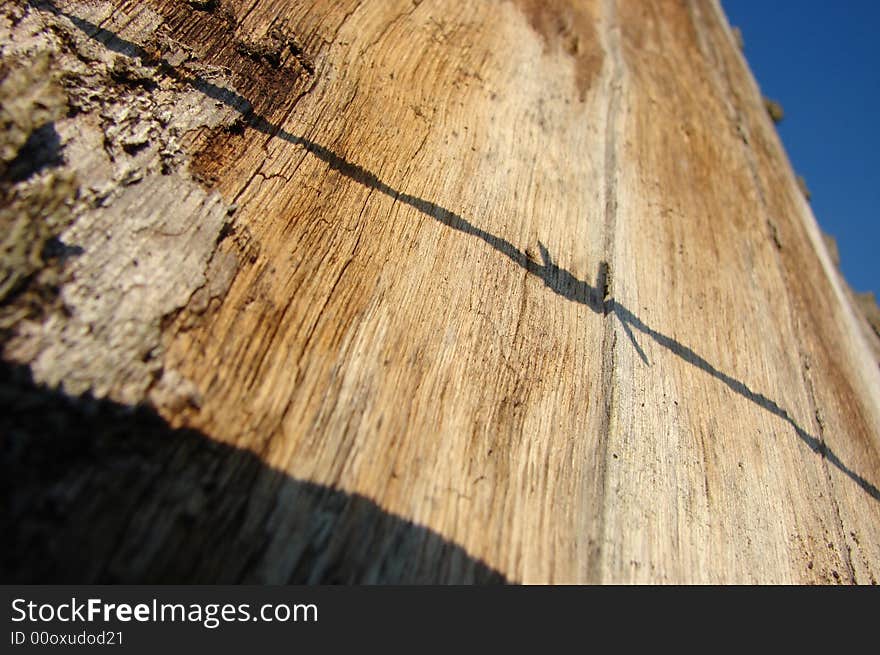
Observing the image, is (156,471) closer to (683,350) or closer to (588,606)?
(588,606)

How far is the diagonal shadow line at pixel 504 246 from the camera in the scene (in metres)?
0.93

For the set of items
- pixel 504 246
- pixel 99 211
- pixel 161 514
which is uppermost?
pixel 504 246

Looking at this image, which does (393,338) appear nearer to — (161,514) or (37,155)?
(161,514)

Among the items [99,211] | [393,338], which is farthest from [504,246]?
[99,211]

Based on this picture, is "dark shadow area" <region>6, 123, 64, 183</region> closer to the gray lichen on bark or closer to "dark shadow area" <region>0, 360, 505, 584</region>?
the gray lichen on bark

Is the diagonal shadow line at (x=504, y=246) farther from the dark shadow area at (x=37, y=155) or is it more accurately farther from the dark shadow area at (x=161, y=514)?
the dark shadow area at (x=161, y=514)

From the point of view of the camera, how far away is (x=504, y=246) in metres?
1.16

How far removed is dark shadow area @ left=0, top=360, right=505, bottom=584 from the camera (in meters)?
0.61

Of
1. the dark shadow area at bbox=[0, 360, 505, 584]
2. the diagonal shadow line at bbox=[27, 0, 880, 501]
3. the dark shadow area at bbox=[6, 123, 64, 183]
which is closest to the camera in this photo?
the dark shadow area at bbox=[0, 360, 505, 584]

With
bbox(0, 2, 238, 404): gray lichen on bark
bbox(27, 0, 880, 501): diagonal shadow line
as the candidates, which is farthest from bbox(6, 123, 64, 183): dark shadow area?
bbox(27, 0, 880, 501): diagonal shadow line

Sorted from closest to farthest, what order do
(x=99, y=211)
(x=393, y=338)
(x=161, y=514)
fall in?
(x=161, y=514) → (x=99, y=211) → (x=393, y=338)

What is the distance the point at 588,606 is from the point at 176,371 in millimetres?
714

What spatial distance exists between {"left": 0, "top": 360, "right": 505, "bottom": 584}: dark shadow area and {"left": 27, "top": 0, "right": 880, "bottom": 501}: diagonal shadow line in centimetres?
59

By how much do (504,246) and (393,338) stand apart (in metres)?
0.37
